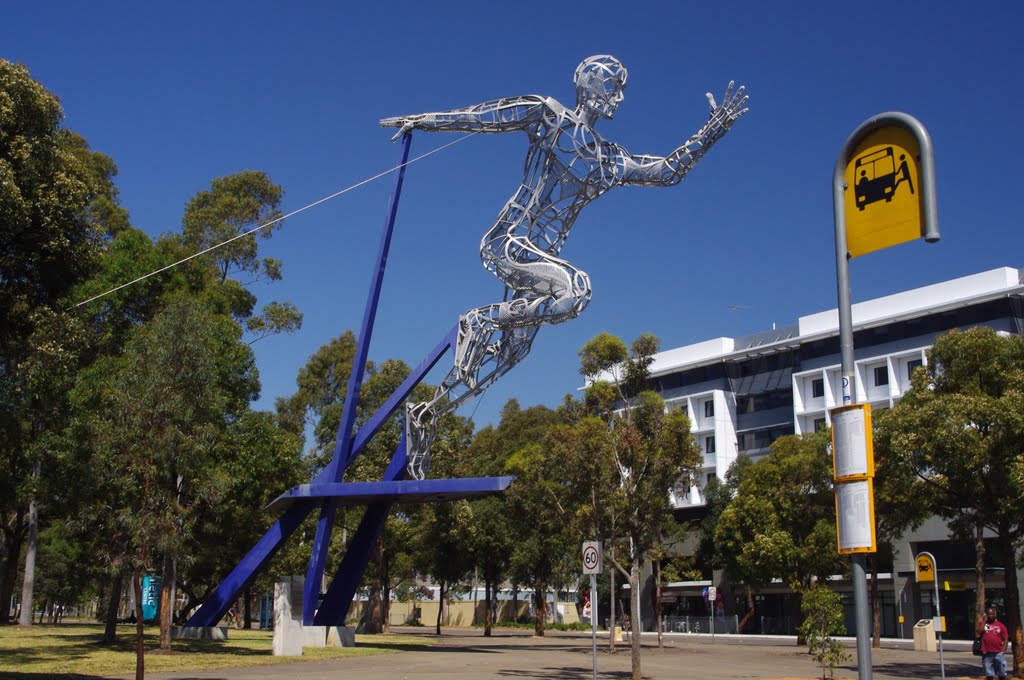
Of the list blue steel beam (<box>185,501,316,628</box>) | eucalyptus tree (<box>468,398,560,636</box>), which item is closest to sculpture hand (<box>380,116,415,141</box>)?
blue steel beam (<box>185,501,316,628</box>)

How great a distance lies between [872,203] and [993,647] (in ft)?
49.9

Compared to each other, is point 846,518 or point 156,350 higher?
point 156,350

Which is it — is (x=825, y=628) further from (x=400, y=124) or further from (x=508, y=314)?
(x=400, y=124)

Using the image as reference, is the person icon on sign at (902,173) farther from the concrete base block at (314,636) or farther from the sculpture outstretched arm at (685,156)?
the concrete base block at (314,636)

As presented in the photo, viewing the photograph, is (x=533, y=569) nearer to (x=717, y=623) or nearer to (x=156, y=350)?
(x=717, y=623)

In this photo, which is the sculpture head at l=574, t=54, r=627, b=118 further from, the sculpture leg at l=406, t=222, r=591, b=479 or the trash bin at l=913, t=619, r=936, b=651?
the trash bin at l=913, t=619, r=936, b=651

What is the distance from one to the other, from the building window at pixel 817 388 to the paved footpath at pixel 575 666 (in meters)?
29.4

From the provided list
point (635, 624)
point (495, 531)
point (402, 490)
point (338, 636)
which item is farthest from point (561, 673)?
point (495, 531)

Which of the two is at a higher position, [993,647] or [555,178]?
[555,178]

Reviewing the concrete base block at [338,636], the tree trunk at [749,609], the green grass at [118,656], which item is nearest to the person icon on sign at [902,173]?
the green grass at [118,656]

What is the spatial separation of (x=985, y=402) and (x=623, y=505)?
912 centimetres

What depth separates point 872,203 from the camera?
8.23 m

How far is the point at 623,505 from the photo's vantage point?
2345 cm

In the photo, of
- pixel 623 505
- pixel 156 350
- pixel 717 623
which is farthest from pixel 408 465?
pixel 717 623
